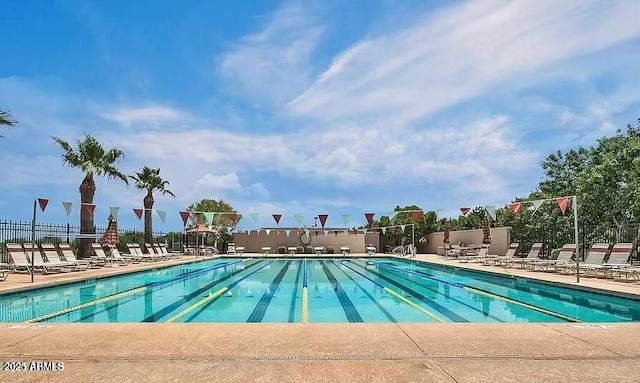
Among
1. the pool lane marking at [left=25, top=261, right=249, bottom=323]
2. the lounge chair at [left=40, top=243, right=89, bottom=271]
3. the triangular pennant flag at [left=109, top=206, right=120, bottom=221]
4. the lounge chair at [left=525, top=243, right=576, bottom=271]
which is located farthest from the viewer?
the triangular pennant flag at [left=109, top=206, right=120, bottom=221]

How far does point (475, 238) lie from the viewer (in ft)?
86.9

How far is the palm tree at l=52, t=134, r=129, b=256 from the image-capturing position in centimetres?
1957

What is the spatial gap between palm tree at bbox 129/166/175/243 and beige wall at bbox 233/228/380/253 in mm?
6704

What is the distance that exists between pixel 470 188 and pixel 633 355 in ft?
74.7

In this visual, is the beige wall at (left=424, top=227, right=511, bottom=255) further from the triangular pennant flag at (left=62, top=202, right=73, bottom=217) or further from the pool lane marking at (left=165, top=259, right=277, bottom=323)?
the triangular pennant flag at (left=62, top=202, right=73, bottom=217)

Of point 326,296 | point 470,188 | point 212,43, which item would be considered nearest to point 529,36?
point 326,296

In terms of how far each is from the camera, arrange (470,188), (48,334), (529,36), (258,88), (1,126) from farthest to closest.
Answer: (470,188) → (258,88) → (529,36) → (1,126) → (48,334)

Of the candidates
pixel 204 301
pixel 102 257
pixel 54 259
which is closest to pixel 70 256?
pixel 54 259

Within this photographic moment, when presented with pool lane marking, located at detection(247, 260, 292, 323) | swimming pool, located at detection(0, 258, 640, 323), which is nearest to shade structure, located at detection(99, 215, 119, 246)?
swimming pool, located at detection(0, 258, 640, 323)

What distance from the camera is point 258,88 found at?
17.1 metres

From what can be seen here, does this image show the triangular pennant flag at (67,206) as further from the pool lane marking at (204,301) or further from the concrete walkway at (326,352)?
the concrete walkway at (326,352)

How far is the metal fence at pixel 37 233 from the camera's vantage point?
14445mm

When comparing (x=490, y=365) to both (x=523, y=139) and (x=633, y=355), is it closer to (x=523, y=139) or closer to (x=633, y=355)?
(x=633, y=355)

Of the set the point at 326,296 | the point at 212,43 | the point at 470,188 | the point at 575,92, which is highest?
the point at 212,43
